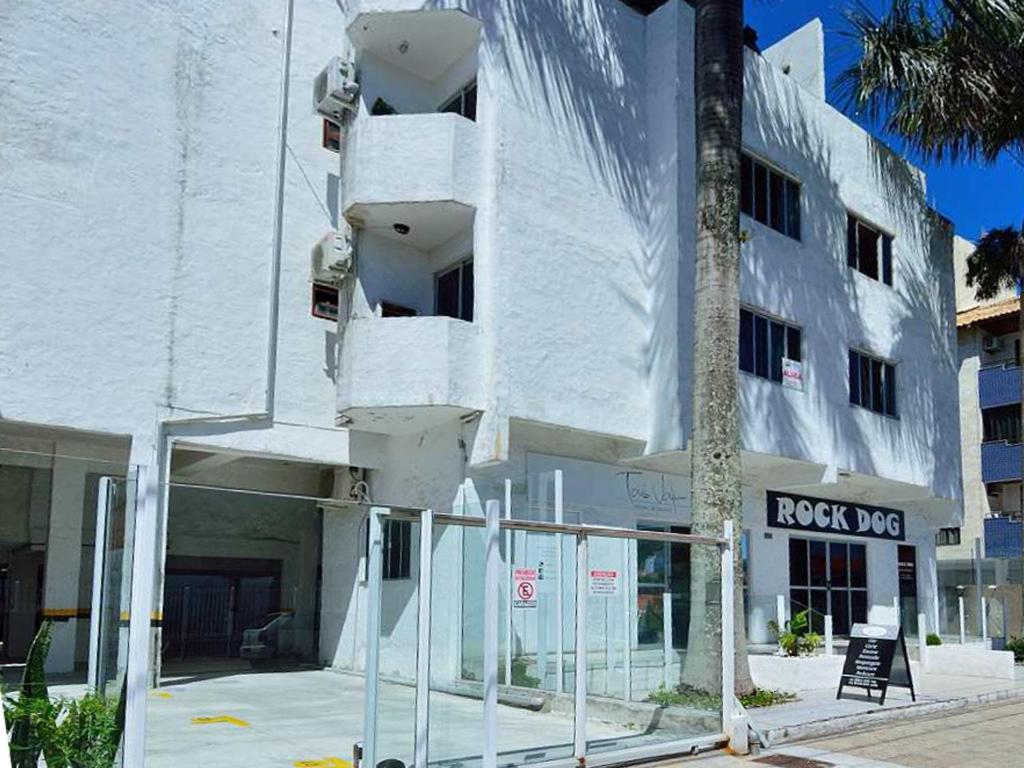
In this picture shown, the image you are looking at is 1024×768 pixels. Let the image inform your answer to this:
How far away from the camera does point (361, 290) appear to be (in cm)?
1741

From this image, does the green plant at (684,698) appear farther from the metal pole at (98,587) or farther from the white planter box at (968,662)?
the white planter box at (968,662)

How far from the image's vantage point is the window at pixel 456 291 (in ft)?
57.4

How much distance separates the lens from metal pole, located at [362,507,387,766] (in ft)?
25.5

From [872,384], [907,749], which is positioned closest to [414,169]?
[907,749]

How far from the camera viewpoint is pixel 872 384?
23.5m

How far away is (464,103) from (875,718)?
1175 centimetres

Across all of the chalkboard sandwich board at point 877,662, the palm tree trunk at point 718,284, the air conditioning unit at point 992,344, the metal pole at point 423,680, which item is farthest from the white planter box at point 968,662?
the air conditioning unit at point 992,344

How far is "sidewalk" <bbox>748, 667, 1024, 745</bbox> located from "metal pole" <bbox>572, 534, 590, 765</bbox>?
2606 mm

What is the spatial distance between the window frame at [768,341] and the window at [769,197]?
76.9 inches

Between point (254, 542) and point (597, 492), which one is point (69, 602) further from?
point (597, 492)

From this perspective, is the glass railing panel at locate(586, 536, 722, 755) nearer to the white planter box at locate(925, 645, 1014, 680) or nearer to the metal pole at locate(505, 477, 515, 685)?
the metal pole at locate(505, 477, 515, 685)

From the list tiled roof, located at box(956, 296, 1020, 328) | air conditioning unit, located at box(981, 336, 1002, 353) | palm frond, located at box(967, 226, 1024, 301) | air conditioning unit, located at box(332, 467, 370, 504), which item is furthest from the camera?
air conditioning unit, located at box(981, 336, 1002, 353)

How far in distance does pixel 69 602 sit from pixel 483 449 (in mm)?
6712

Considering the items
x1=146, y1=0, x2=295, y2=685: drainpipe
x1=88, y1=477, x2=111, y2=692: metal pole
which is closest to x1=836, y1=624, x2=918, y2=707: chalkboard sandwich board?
x1=146, y1=0, x2=295, y2=685: drainpipe
